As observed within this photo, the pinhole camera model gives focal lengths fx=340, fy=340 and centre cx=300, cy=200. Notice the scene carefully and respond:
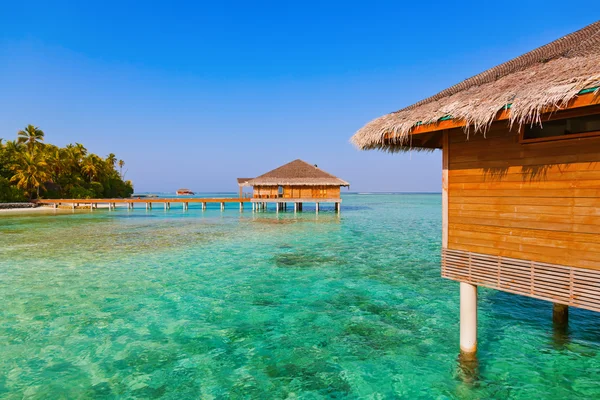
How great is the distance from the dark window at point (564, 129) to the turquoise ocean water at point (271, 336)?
2.82 meters

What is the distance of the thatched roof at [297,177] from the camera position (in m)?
31.2

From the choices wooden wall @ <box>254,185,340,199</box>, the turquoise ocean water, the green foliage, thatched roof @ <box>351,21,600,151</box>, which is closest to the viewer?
thatched roof @ <box>351,21,600,151</box>

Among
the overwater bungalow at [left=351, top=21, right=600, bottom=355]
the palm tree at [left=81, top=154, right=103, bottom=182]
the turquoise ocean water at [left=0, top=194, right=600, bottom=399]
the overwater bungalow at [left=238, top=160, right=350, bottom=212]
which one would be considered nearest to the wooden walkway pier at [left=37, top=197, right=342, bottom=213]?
the overwater bungalow at [left=238, top=160, right=350, bottom=212]

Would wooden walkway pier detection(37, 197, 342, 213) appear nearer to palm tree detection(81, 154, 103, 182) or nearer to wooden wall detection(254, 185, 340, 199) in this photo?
wooden wall detection(254, 185, 340, 199)

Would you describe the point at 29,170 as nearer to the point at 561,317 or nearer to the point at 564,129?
the point at 561,317

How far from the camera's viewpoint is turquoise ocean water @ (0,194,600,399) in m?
4.01

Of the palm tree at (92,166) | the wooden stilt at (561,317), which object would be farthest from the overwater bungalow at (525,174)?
the palm tree at (92,166)

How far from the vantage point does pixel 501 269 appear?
11.9ft

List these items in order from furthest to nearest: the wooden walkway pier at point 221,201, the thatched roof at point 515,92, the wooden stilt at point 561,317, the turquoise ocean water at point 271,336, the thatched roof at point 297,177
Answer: the wooden walkway pier at point 221,201 → the thatched roof at point 297,177 → the wooden stilt at point 561,317 → the turquoise ocean water at point 271,336 → the thatched roof at point 515,92

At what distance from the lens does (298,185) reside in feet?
104

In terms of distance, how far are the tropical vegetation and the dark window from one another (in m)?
46.0

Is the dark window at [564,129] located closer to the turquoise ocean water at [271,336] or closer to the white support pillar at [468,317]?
the white support pillar at [468,317]

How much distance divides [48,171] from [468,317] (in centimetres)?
4840

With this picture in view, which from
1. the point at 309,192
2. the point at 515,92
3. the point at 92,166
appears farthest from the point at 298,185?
the point at 92,166
